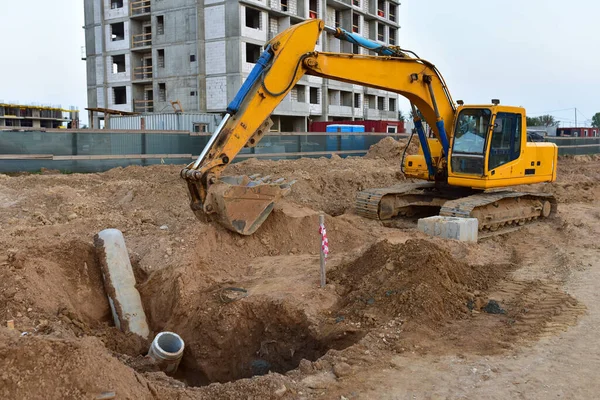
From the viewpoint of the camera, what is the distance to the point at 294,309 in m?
6.67

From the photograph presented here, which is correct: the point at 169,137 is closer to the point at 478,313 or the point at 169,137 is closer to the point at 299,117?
the point at 478,313

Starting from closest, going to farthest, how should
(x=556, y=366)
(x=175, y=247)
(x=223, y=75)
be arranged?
(x=556, y=366)
(x=175, y=247)
(x=223, y=75)

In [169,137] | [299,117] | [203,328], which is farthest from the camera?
[299,117]

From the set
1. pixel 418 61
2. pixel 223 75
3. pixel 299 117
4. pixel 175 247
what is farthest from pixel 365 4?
pixel 175 247

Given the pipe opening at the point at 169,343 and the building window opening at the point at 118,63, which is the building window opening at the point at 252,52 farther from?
the pipe opening at the point at 169,343

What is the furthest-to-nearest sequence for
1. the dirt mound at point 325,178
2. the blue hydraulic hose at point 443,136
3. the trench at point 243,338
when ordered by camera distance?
the dirt mound at point 325,178 → the blue hydraulic hose at point 443,136 → the trench at point 243,338

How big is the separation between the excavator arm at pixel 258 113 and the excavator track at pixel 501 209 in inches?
106

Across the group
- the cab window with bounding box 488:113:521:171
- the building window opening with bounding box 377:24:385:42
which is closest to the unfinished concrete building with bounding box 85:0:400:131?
the building window opening with bounding box 377:24:385:42

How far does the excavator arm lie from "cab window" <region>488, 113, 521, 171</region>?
2.50 m

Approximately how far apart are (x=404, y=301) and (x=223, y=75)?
112 ft

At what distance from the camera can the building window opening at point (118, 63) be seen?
44.1m

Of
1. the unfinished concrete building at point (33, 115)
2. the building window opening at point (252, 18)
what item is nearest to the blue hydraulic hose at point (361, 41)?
the building window opening at point (252, 18)

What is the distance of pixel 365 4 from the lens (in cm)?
5222

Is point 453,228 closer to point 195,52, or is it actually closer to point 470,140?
point 470,140
